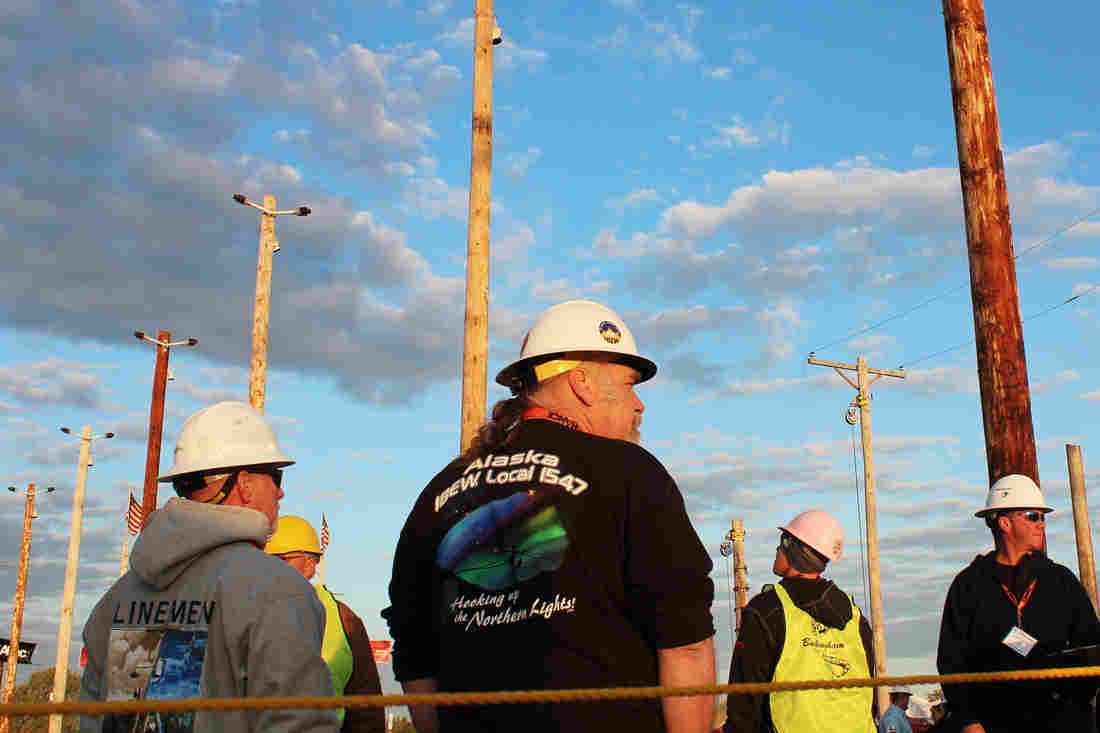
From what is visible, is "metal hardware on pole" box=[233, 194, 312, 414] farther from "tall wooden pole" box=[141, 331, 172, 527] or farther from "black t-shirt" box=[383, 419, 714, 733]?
"black t-shirt" box=[383, 419, 714, 733]

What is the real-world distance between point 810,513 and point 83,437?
1435 inches

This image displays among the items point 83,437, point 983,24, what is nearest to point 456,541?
point 983,24

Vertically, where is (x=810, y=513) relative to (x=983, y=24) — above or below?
below

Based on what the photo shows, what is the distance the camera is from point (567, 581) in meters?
2.70

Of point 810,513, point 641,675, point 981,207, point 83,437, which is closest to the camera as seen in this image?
point 641,675

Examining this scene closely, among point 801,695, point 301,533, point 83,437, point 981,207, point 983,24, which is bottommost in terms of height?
point 801,695

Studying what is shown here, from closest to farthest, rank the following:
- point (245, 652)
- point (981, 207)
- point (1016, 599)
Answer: point (245, 652) < point (1016, 599) < point (981, 207)

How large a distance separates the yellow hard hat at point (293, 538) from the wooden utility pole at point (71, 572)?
106 ft

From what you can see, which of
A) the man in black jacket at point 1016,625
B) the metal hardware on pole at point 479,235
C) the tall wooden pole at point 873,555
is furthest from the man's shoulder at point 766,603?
the tall wooden pole at point 873,555

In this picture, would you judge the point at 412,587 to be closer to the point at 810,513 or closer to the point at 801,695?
the point at 801,695

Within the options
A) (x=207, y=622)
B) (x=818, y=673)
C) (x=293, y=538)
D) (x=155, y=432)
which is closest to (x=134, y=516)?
(x=155, y=432)

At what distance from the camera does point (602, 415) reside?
3131mm

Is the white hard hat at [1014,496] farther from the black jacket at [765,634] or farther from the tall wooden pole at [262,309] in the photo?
the tall wooden pole at [262,309]

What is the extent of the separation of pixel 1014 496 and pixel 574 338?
3.75 metres
